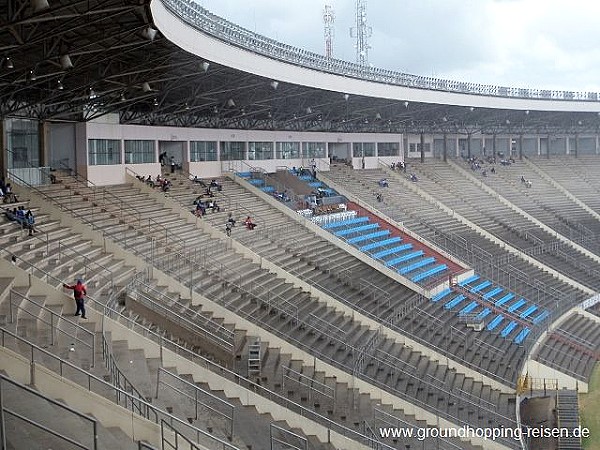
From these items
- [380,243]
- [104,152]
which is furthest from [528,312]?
[104,152]

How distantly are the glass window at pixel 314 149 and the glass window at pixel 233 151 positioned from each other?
4582 millimetres

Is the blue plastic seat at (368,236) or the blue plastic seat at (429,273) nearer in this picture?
the blue plastic seat at (429,273)

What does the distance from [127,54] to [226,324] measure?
6.59 metres

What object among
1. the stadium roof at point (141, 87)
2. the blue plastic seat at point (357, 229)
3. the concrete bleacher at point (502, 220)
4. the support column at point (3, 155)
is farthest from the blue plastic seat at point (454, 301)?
the support column at point (3, 155)

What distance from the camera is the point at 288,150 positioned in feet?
116

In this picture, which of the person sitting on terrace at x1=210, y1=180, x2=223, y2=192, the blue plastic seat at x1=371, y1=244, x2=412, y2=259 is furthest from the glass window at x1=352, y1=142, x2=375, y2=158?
the person sitting on terrace at x1=210, y1=180, x2=223, y2=192

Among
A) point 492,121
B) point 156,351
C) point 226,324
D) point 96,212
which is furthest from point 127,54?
point 492,121

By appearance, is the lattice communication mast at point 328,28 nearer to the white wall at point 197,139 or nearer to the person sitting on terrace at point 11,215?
the white wall at point 197,139

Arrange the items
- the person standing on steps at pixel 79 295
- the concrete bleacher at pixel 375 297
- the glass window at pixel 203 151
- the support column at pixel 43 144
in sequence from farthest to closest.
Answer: the glass window at pixel 203 151 < the support column at pixel 43 144 < the concrete bleacher at pixel 375 297 < the person standing on steps at pixel 79 295

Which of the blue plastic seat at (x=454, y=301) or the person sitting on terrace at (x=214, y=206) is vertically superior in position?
the person sitting on terrace at (x=214, y=206)

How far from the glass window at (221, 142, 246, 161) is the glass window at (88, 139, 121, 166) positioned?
6725 mm

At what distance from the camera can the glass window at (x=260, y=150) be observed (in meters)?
33.2

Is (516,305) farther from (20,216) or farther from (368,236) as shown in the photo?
(20,216)

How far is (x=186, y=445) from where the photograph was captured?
28.9ft
